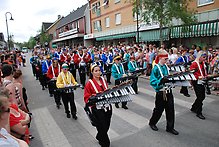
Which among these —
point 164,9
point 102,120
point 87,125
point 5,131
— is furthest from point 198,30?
point 5,131

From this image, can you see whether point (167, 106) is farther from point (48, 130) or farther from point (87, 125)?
point (48, 130)

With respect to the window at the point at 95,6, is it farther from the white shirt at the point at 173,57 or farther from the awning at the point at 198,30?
the white shirt at the point at 173,57

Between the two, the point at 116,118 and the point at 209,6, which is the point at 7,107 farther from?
the point at 209,6

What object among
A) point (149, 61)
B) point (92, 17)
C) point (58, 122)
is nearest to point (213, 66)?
point (149, 61)

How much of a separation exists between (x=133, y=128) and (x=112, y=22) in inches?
945

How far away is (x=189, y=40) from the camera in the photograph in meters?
15.9

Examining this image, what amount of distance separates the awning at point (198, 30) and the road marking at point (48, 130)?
1161cm

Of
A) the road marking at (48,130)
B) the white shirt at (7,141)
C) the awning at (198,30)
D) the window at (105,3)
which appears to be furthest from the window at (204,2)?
the window at (105,3)

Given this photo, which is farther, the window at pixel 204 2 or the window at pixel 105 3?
the window at pixel 105 3

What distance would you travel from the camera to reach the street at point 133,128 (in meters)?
4.49

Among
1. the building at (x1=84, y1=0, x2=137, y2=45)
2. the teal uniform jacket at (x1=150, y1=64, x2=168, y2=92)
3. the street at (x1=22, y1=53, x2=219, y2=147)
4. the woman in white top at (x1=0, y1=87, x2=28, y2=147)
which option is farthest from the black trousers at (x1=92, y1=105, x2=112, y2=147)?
the building at (x1=84, y1=0, x2=137, y2=45)

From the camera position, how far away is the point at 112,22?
27625 mm

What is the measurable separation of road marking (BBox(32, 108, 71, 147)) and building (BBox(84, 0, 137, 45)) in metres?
16.6

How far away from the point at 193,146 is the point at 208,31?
11.5 m
